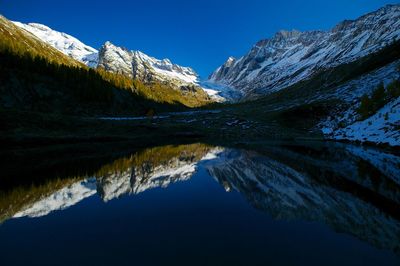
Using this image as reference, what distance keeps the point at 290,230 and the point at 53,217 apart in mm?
13563

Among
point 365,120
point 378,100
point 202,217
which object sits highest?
point 378,100

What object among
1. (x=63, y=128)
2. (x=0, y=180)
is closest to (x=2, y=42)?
(x=63, y=128)

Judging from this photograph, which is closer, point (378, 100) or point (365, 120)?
point (365, 120)

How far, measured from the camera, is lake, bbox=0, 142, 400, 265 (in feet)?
39.4

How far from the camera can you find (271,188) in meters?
24.2

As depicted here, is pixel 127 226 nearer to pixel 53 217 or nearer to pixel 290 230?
pixel 53 217

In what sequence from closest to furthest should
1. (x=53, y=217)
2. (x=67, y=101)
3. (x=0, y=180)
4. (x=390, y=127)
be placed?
(x=53, y=217) < (x=0, y=180) < (x=390, y=127) < (x=67, y=101)

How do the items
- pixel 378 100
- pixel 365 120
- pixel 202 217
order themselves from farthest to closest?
pixel 378 100, pixel 365 120, pixel 202 217

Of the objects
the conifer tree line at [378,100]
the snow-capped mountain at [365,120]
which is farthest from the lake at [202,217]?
the conifer tree line at [378,100]

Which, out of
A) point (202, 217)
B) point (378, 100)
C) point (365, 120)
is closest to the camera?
point (202, 217)

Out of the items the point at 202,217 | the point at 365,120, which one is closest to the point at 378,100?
the point at 365,120

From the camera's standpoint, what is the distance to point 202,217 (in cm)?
1734

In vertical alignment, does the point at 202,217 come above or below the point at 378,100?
below

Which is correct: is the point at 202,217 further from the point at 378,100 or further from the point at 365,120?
the point at 378,100
